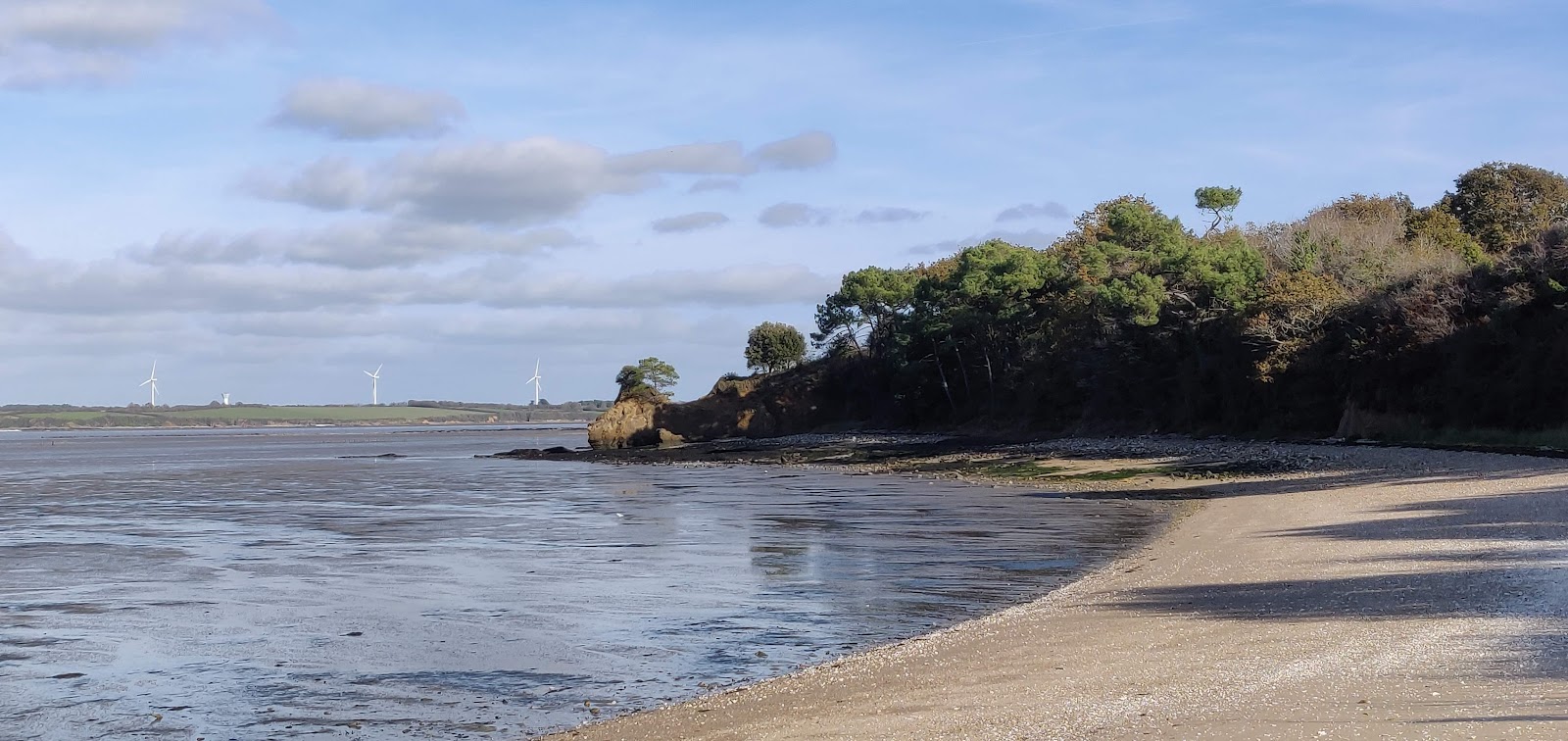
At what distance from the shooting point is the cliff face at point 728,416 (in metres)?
88.9

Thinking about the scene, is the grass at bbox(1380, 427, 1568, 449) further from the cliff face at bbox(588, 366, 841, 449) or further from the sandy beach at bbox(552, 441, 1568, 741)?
the cliff face at bbox(588, 366, 841, 449)

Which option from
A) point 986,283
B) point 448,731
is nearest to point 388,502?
point 448,731

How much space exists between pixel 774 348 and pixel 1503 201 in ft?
176

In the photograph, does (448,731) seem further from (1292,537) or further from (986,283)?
A: (986,283)

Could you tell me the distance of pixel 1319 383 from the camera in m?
46.8

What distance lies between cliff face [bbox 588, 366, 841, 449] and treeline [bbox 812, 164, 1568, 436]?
3.05 meters

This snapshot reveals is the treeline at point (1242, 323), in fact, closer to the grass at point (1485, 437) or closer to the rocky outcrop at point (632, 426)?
the grass at point (1485, 437)

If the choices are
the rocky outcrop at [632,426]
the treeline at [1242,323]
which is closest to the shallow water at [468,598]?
the treeline at [1242,323]

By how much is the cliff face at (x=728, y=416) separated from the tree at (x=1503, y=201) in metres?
40.7

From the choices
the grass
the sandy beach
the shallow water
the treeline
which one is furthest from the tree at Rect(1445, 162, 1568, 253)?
the sandy beach

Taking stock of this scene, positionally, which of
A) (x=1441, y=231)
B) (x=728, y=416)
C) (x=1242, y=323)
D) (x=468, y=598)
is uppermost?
(x=1441, y=231)

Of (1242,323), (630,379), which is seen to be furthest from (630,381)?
(1242,323)

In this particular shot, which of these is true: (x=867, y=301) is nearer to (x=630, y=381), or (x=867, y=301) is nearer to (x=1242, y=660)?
(x=630, y=381)

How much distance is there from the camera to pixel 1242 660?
9.88 m
